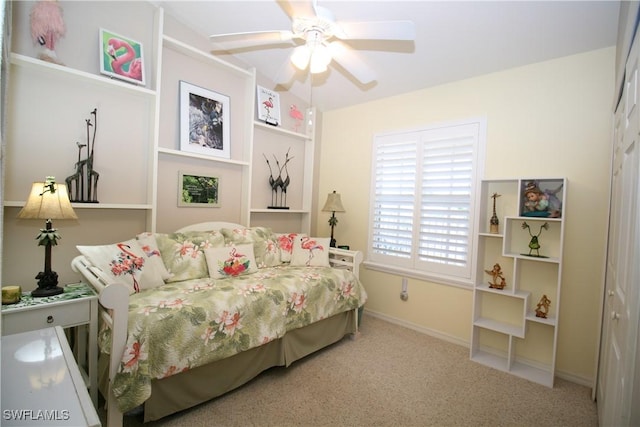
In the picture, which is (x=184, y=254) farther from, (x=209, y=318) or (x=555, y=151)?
(x=555, y=151)

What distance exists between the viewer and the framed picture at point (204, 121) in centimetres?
302

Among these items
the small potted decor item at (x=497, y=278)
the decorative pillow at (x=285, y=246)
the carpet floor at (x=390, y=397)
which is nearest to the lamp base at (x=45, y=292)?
the carpet floor at (x=390, y=397)

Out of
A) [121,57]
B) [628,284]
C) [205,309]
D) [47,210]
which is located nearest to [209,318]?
[205,309]

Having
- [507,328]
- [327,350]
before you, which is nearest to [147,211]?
[327,350]

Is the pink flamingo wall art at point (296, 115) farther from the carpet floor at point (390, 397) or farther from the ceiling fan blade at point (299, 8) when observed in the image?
the carpet floor at point (390, 397)

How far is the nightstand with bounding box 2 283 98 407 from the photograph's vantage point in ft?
5.47

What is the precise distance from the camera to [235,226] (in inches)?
131

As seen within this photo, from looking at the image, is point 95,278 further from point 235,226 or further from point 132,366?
point 235,226

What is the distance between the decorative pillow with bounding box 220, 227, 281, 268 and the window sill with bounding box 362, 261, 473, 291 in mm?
1221

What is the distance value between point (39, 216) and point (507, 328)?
136 inches

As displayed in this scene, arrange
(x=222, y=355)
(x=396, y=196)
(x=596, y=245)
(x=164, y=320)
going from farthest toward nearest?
(x=396, y=196)
(x=596, y=245)
(x=222, y=355)
(x=164, y=320)

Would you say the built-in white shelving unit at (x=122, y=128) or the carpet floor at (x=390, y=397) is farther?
the built-in white shelving unit at (x=122, y=128)

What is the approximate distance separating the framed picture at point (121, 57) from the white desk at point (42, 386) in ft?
6.82

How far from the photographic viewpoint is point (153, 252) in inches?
94.2
